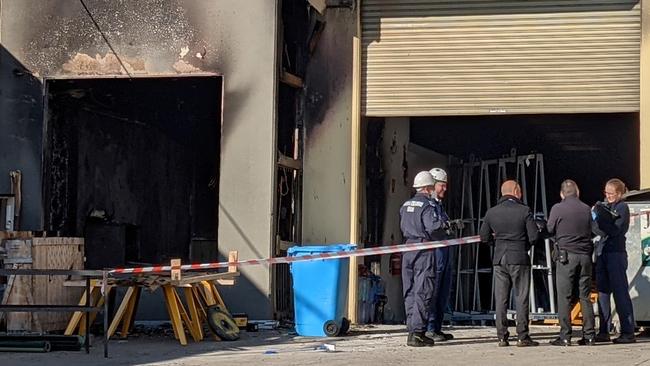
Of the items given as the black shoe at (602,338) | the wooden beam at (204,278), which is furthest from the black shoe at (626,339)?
the wooden beam at (204,278)

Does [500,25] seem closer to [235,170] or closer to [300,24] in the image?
[300,24]

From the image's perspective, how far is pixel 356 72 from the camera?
1455cm

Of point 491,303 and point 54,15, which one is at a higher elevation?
point 54,15

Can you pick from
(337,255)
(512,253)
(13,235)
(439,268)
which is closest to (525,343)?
(512,253)

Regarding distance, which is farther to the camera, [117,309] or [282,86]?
[282,86]

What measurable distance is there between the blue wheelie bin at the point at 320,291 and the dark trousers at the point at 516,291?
200 cm

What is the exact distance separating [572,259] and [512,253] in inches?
28.6

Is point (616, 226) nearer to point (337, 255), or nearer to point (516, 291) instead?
point (516, 291)

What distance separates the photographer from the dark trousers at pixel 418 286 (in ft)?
37.9

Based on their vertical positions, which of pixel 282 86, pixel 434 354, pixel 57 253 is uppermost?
pixel 282 86

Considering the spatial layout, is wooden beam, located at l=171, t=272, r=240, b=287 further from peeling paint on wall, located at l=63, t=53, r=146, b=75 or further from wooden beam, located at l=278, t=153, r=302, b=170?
peeling paint on wall, located at l=63, t=53, r=146, b=75

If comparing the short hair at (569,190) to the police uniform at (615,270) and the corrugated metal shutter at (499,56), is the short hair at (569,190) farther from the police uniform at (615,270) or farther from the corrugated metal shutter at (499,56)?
the corrugated metal shutter at (499,56)

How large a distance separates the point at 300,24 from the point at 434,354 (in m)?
5.68

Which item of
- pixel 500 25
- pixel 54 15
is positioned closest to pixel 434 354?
pixel 500 25
